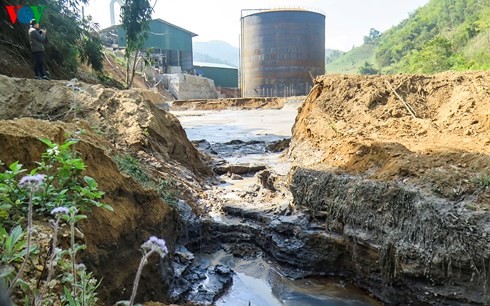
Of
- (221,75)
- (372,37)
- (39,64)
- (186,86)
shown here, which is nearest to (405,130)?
(39,64)

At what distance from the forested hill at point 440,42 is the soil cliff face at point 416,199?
11203mm

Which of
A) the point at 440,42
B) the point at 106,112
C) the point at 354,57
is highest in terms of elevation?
the point at 354,57

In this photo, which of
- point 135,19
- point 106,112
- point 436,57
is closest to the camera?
point 106,112

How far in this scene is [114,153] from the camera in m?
5.84

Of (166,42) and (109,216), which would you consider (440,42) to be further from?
(109,216)

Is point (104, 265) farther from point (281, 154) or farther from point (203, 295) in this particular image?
point (281, 154)

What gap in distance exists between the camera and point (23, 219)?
7.84ft

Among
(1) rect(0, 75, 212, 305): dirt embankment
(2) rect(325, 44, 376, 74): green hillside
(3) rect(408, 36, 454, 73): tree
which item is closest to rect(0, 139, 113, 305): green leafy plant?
(1) rect(0, 75, 212, 305): dirt embankment

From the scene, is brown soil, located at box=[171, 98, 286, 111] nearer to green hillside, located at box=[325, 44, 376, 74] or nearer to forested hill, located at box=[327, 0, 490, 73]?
forested hill, located at box=[327, 0, 490, 73]

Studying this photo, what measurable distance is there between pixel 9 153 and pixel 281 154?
29.5 ft

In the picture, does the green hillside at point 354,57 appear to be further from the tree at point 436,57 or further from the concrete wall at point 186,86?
the tree at point 436,57

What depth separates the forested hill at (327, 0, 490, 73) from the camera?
2650 cm

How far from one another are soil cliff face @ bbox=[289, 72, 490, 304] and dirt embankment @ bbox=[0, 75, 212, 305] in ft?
8.04

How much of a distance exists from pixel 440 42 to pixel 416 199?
2782 centimetres
